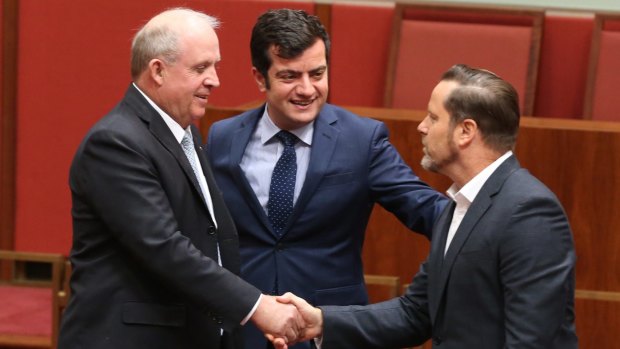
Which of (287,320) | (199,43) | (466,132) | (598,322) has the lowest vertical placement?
(598,322)

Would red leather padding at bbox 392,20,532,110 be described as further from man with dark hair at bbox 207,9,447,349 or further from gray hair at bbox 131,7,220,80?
gray hair at bbox 131,7,220,80

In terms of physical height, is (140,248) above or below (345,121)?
below

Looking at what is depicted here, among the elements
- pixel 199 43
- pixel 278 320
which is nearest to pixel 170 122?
pixel 199 43

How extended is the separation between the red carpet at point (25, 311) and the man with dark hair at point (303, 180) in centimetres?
133

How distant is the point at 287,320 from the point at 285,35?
50 cm

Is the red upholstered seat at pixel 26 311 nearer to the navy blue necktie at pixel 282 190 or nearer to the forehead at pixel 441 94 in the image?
the navy blue necktie at pixel 282 190

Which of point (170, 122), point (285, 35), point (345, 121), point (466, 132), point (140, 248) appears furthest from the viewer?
point (345, 121)

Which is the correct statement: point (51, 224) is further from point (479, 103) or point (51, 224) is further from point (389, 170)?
point (479, 103)

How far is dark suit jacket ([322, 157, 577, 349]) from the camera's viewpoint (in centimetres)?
162

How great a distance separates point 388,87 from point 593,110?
61cm

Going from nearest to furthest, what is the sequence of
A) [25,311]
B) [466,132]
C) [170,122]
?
[466,132] → [170,122] → [25,311]

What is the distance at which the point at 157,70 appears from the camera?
6.41ft

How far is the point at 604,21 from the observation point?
356 cm

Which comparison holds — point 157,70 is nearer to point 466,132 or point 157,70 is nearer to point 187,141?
point 187,141
